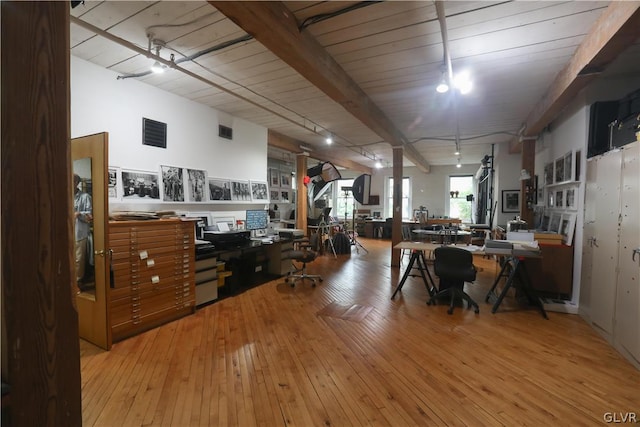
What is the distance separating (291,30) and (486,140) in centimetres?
625

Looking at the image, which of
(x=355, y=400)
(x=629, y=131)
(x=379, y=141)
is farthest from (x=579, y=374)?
(x=379, y=141)

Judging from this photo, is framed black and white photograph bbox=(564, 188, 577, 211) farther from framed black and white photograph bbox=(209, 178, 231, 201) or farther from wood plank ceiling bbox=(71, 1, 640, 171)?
framed black and white photograph bbox=(209, 178, 231, 201)

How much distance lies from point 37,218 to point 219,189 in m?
3.99

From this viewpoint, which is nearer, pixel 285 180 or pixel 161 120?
pixel 161 120

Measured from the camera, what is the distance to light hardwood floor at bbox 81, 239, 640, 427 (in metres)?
1.95

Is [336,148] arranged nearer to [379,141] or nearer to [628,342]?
[379,141]

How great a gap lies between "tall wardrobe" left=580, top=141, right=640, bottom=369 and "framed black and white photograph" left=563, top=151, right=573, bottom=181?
1.40ft

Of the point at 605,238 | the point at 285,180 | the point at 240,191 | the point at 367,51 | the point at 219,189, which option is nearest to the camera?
the point at 367,51

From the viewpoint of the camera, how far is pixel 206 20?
2.44 m

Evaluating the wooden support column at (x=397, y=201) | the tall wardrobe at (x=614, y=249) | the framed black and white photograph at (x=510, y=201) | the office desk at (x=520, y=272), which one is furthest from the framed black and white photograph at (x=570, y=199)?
the framed black and white photograph at (x=510, y=201)

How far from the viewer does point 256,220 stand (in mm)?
5352

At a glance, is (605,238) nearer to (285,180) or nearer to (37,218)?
(37,218)

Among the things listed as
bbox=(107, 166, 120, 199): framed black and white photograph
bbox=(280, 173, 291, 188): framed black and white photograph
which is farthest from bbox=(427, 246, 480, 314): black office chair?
bbox=(280, 173, 291, 188): framed black and white photograph

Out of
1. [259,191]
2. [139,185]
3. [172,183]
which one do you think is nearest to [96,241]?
[139,185]
